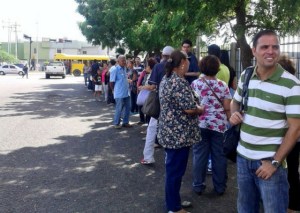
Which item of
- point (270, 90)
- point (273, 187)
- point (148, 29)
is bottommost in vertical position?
point (273, 187)

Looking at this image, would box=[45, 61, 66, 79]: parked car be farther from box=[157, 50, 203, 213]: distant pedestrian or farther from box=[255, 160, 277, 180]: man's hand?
box=[255, 160, 277, 180]: man's hand

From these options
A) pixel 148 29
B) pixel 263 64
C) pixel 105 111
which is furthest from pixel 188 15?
pixel 148 29

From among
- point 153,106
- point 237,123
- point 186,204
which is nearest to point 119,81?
point 153,106

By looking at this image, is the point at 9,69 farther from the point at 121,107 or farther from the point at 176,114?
the point at 176,114

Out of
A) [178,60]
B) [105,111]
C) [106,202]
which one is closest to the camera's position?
[178,60]

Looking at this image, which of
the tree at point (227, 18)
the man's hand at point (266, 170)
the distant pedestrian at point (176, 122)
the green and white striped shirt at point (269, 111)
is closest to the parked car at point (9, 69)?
the tree at point (227, 18)

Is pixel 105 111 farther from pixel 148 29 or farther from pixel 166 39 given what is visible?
pixel 166 39

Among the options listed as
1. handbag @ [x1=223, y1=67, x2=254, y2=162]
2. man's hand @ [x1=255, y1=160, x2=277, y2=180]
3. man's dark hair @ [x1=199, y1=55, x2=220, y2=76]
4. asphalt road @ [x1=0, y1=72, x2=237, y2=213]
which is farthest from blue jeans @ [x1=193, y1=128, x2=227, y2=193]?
man's hand @ [x1=255, y1=160, x2=277, y2=180]

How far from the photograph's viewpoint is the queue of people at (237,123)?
2.66 metres

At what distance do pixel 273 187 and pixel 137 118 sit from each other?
9451mm

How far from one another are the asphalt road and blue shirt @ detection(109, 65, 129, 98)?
0.90 meters

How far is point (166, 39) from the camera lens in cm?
920

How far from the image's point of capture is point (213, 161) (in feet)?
16.8

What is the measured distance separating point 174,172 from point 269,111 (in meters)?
1.87
